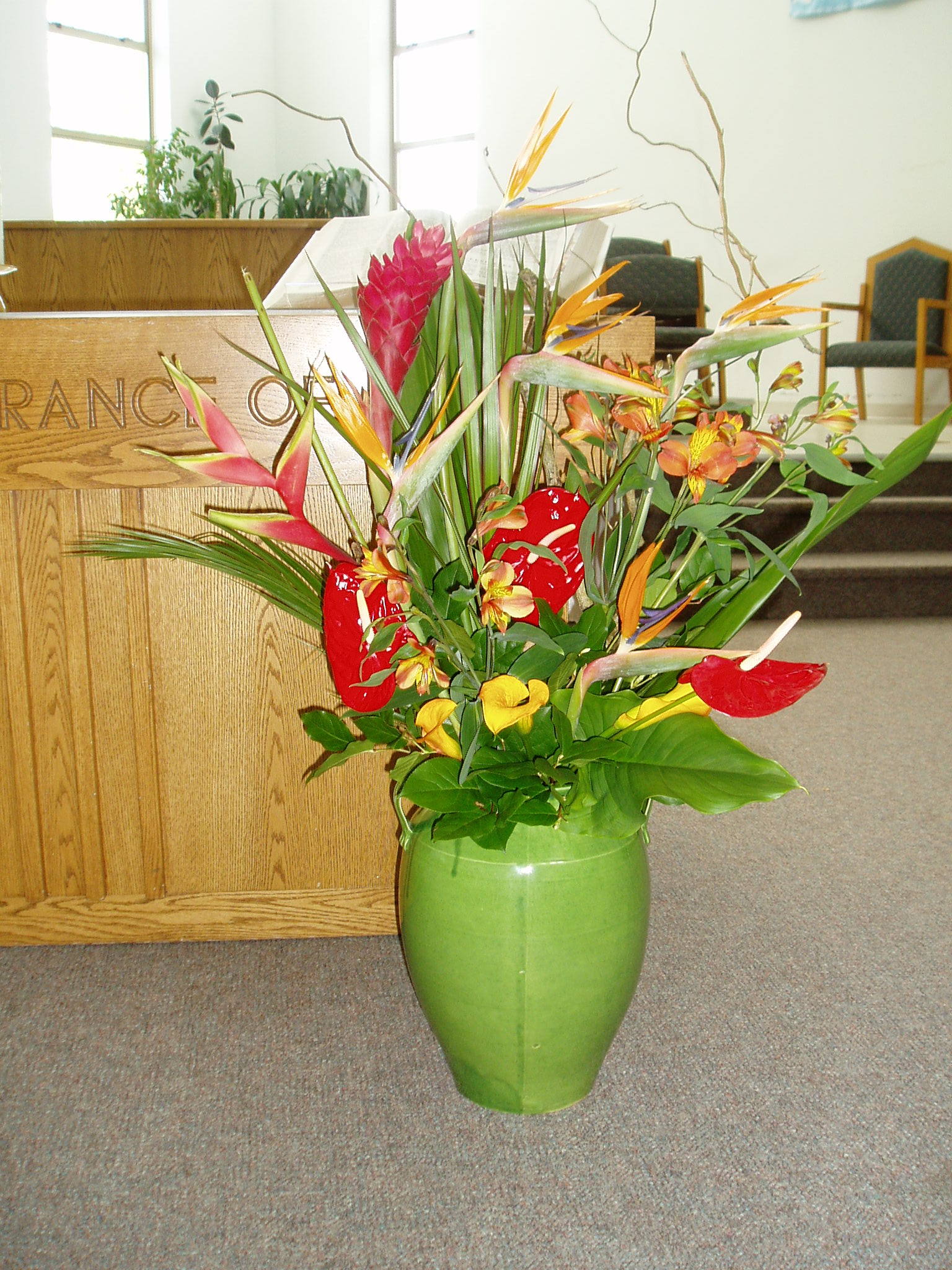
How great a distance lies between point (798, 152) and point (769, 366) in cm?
116

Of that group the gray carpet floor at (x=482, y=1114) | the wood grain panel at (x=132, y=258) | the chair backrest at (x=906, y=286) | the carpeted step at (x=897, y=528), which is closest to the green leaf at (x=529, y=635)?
the gray carpet floor at (x=482, y=1114)

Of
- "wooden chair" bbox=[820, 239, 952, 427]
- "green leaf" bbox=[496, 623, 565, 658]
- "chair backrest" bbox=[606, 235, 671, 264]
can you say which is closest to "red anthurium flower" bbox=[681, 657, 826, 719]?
"green leaf" bbox=[496, 623, 565, 658]

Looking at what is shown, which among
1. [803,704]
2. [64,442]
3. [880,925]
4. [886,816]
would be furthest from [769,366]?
[64,442]

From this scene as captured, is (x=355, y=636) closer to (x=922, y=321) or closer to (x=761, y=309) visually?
(x=761, y=309)

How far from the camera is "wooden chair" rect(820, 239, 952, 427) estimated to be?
4852mm

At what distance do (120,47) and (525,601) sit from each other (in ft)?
24.0

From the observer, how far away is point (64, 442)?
1.22 metres

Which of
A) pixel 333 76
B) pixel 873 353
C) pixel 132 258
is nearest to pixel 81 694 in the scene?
pixel 132 258

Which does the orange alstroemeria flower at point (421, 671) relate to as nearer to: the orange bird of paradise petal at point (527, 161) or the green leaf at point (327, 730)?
the green leaf at point (327, 730)

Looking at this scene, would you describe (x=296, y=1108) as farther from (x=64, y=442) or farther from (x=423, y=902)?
(x=64, y=442)

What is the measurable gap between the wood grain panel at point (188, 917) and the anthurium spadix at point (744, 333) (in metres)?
0.88

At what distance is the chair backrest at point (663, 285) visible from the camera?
4855 mm

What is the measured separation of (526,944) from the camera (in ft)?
3.09

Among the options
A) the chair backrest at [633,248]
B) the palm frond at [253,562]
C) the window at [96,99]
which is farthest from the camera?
the window at [96,99]
